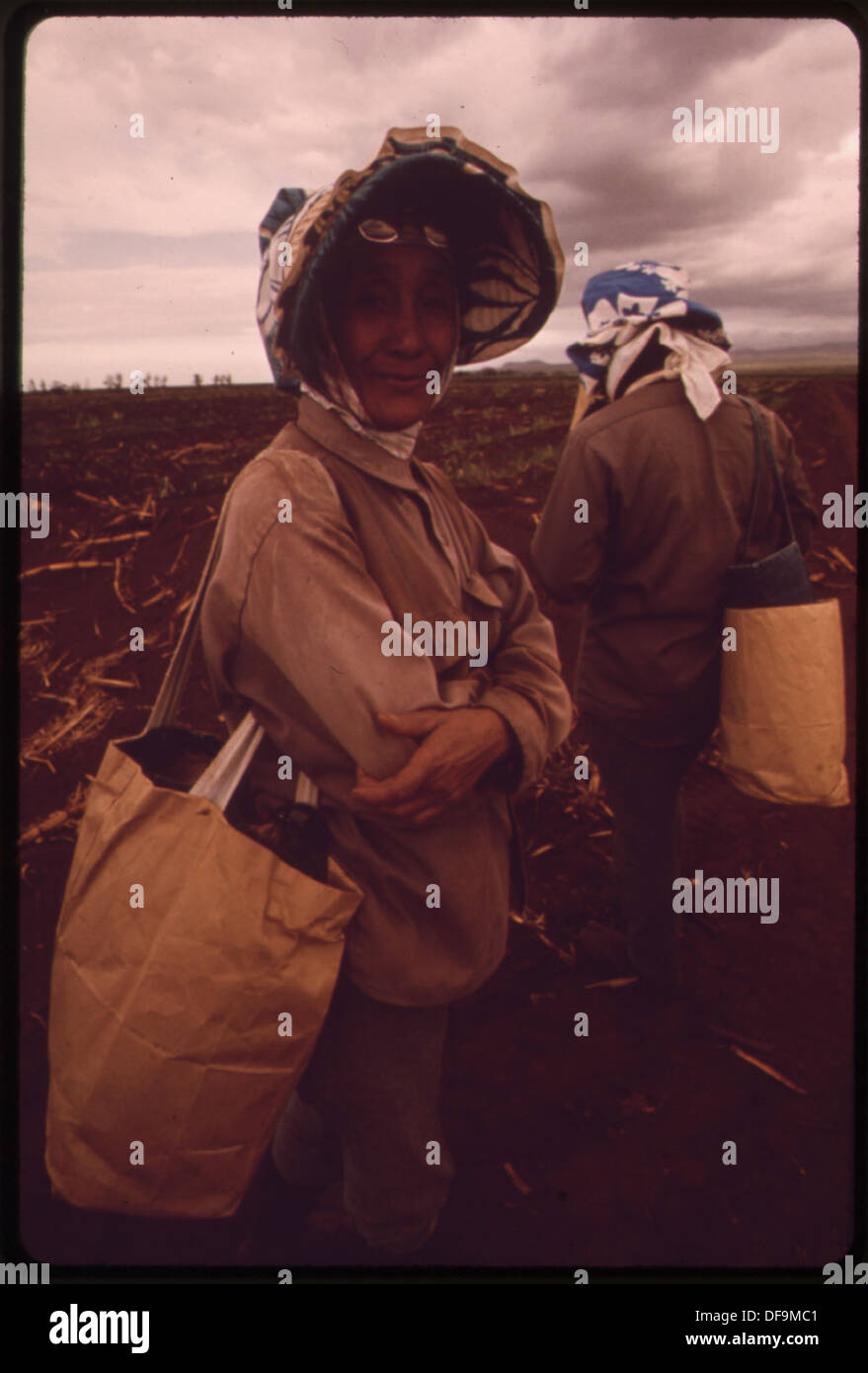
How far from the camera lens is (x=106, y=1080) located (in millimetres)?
1210

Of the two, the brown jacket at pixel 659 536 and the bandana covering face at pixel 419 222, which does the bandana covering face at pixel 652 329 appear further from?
the bandana covering face at pixel 419 222

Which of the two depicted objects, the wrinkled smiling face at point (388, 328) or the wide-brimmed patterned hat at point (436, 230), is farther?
the wrinkled smiling face at point (388, 328)

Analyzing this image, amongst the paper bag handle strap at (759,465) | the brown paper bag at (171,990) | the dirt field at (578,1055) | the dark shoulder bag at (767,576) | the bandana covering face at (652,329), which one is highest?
the bandana covering face at (652,329)

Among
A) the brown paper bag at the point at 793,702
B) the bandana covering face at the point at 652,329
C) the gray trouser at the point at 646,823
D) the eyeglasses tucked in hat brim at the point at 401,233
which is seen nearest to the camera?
the eyeglasses tucked in hat brim at the point at 401,233

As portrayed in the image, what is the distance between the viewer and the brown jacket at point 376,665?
1210mm

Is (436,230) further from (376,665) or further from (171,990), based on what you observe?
(171,990)

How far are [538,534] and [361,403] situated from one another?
3.46 ft

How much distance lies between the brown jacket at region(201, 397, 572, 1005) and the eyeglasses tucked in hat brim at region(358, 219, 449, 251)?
0.92 feet

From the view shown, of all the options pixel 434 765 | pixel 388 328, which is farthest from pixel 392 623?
pixel 388 328

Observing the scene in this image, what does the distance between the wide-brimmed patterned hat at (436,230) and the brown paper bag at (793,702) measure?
3.13 ft

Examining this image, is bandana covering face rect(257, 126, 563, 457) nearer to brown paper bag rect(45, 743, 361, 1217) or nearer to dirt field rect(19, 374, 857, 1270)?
brown paper bag rect(45, 743, 361, 1217)

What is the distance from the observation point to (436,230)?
1.39 meters

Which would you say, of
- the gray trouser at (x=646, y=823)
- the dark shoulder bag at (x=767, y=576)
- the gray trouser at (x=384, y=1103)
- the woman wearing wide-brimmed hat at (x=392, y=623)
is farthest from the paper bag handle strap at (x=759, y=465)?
the gray trouser at (x=384, y=1103)
